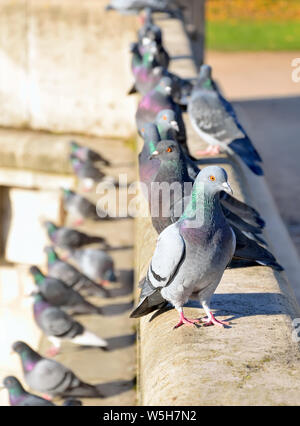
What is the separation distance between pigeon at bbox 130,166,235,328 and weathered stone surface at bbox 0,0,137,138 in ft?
23.8

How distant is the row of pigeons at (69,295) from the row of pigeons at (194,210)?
5.73ft

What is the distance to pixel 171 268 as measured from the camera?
3656 millimetres

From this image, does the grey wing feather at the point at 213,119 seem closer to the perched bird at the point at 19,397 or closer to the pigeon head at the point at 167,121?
the pigeon head at the point at 167,121

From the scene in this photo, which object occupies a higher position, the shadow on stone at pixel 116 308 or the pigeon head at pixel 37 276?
the pigeon head at pixel 37 276

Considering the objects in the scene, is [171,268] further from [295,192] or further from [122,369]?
[295,192]

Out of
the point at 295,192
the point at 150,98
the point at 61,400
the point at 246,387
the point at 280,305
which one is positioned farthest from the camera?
the point at 295,192

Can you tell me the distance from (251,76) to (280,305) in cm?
1441

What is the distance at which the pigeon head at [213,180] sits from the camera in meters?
3.68

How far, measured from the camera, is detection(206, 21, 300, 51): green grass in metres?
20.4

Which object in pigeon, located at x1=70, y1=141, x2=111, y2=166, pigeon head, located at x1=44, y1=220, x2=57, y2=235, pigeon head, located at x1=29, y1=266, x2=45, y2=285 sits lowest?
pigeon head, located at x1=44, y1=220, x2=57, y2=235

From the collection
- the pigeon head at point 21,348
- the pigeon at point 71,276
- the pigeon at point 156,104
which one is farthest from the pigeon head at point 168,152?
the pigeon at point 71,276

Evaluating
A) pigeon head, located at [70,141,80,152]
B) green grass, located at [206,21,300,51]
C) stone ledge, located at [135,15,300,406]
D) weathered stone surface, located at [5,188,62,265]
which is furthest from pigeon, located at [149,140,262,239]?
green grass, located at [206,21,300,51]

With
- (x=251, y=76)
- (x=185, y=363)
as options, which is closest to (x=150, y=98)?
(x=185, y=363)

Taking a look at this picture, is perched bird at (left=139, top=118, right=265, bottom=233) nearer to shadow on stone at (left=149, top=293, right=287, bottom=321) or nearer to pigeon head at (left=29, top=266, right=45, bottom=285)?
shadow on stone at (left=149, top=293, right=287, bottom=321)
